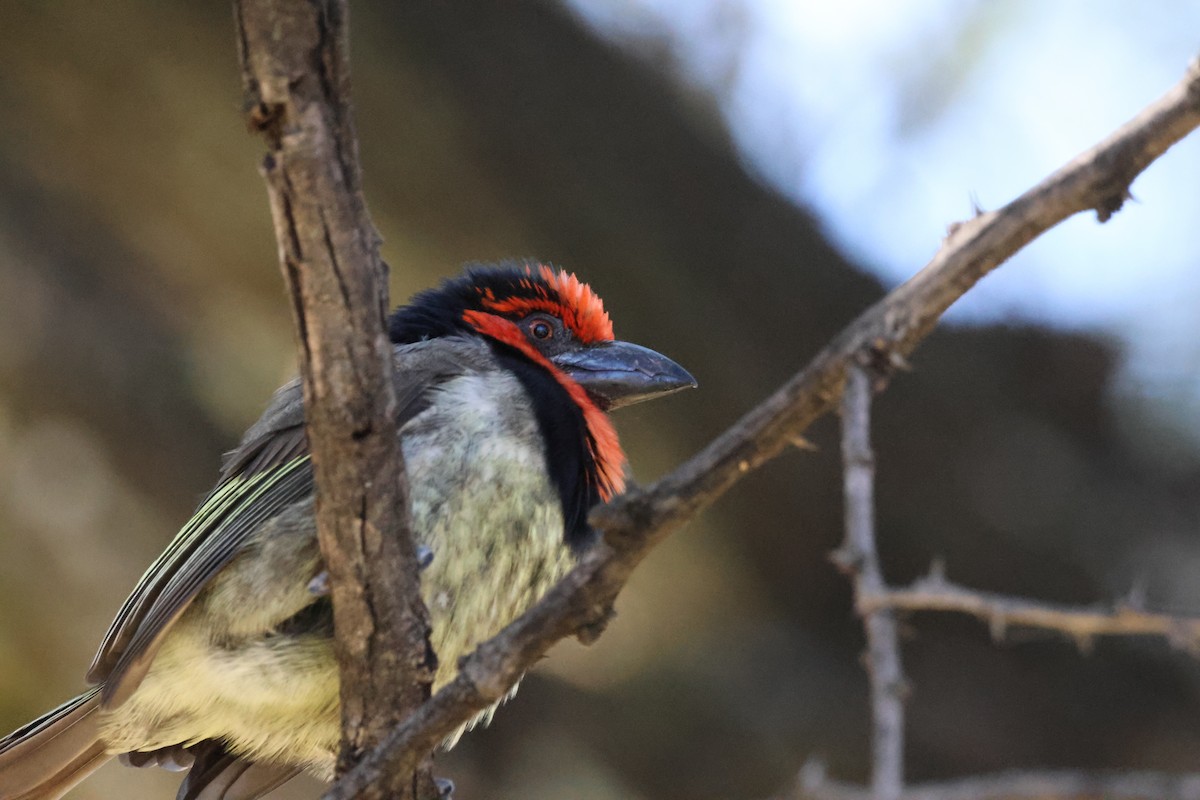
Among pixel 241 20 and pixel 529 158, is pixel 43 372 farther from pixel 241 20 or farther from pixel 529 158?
pixel 241 20

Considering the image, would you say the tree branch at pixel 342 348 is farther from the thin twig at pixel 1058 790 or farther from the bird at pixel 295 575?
the thin twig at pixel 1058 790

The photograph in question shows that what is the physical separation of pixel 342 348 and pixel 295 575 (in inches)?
33.7

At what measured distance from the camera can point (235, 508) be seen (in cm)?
286

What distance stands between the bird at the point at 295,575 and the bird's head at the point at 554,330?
3 centimetres

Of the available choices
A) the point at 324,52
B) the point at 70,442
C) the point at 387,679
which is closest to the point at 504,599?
the point at 387,679

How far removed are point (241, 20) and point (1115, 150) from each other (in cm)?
115

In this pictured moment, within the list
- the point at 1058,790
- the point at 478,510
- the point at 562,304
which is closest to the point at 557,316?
the point at 562,304

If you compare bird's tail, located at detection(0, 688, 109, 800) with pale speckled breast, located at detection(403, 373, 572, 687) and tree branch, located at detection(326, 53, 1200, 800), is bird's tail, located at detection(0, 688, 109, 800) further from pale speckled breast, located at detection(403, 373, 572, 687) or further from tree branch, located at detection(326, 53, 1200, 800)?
tree branch, located at detection(326, 53, 1200, 800)

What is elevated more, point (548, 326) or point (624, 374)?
point (548, 326)

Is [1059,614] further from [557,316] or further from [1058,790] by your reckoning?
[557,316]

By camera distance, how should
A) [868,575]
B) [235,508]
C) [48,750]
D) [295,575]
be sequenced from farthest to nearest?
[48,750] → [235,508] → [295,575] → [868,575]

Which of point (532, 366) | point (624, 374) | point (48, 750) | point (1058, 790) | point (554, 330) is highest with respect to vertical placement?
point (554, 330)

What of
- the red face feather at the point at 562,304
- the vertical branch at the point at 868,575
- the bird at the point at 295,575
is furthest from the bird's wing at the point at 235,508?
the vertical branch at the point at 868,575

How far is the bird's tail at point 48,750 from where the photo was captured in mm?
3025
